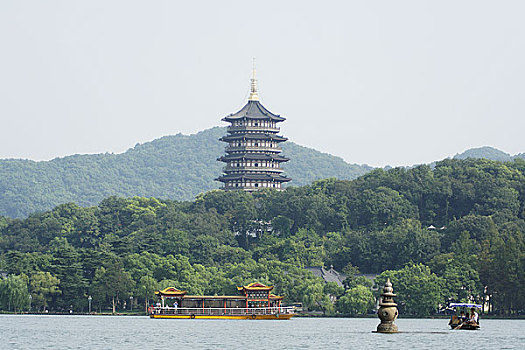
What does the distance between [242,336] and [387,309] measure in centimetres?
1088

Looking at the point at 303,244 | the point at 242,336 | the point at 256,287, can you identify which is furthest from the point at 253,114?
the point at 242,336

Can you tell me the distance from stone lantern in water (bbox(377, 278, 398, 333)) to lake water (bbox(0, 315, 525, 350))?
0.63 m

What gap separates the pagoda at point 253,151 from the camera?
134 meters

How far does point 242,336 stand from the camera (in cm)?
6250

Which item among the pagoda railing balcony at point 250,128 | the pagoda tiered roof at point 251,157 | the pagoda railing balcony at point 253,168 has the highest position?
the pagoda railing balcony at point 250,128

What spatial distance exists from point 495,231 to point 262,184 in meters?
43.4

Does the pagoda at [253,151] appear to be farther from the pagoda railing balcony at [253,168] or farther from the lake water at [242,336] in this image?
the lake water at [242,336]

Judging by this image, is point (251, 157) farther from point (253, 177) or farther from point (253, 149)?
point (253, 177)

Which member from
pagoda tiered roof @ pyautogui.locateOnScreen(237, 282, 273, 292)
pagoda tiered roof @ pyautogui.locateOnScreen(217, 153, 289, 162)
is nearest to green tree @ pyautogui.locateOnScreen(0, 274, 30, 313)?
pagoda tiered roof @ pyautogui.locateOnScreen(237, 282, 273, 292)

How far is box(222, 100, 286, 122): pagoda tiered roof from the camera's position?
137 m

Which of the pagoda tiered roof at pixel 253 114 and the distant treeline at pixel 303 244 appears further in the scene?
the pagoda tiered roof at pixel 253 114

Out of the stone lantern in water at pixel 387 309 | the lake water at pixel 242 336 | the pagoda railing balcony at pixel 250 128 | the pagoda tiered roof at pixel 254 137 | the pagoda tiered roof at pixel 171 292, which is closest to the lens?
the stone lantern in water at pixel 387 309

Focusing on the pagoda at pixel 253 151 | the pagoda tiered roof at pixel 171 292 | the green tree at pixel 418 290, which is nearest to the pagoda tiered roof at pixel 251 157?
the pagoda at pixel 253 151

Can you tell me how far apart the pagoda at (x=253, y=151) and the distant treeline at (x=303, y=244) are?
794 cm
